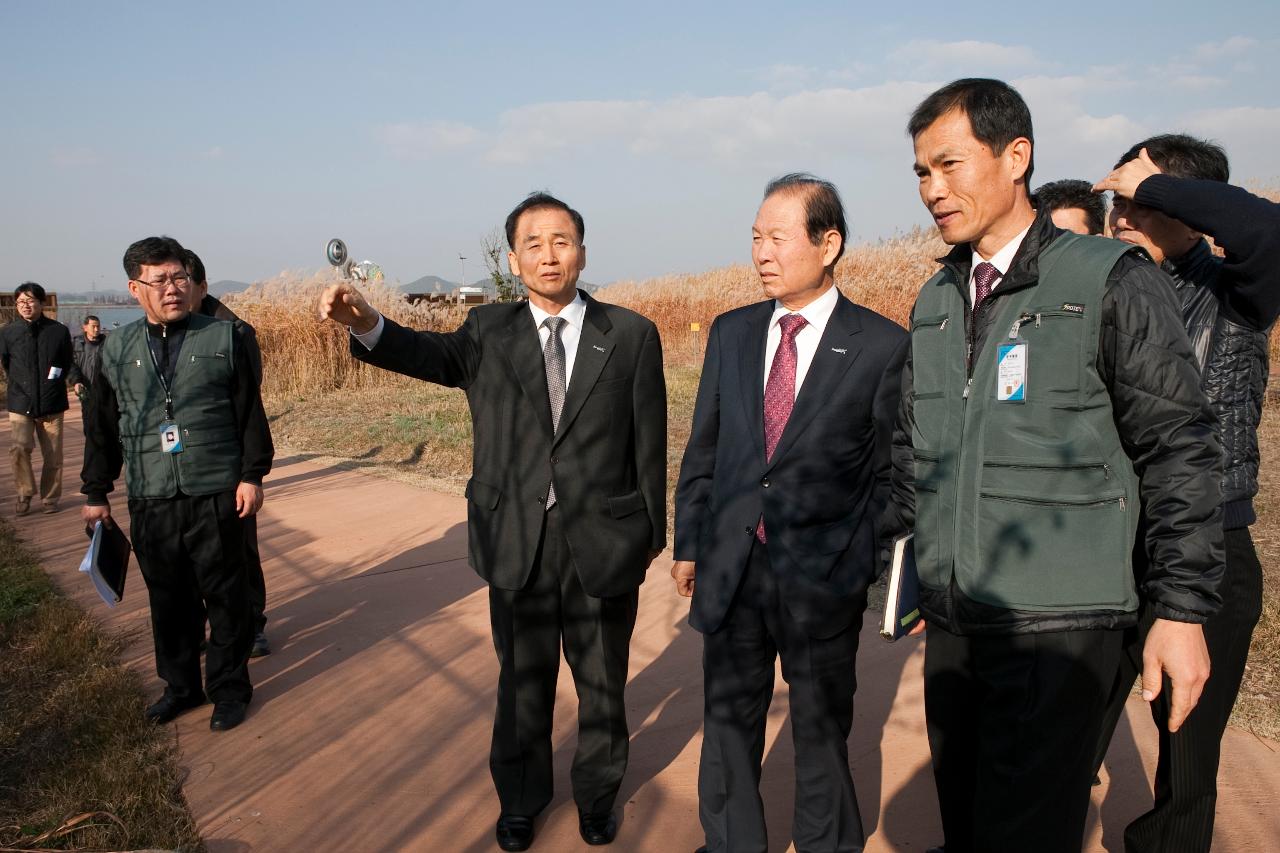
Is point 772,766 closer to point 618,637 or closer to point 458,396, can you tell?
point 618,637

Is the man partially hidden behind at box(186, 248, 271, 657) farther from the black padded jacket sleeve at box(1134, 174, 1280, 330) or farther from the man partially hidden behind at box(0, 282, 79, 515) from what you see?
the man partially hidden behind at box(0, 282, 79, 515)

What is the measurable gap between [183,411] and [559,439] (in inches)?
80.4

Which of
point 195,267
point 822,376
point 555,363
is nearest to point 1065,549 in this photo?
point 822,376

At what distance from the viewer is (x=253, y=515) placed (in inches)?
184

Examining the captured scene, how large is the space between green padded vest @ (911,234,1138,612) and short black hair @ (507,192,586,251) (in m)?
1.57

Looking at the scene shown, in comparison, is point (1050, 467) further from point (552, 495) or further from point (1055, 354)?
point (552, 495)

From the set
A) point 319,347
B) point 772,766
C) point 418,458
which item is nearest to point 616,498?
point 772,766

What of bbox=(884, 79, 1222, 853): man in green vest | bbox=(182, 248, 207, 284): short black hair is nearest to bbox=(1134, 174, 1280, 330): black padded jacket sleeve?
bbox=(884, 79, 1222, 853): man in green vest

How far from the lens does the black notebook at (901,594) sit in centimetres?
229

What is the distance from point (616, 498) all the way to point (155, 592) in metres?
2.39

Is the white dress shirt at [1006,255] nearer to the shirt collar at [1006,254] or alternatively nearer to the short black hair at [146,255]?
the shirt collar at [1006,254]

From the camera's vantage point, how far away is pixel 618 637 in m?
3.37

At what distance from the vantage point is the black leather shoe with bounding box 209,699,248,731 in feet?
13.6

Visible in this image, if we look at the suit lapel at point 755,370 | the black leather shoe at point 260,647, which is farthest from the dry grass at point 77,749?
the suit lapel at point 755,370
